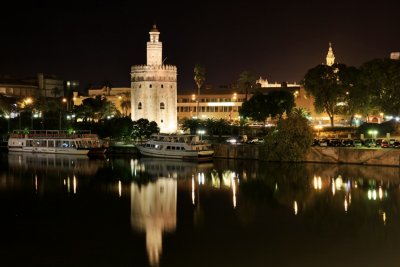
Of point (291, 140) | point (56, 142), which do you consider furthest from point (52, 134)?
point (291, 140)

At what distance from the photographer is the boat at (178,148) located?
5334 centimetres

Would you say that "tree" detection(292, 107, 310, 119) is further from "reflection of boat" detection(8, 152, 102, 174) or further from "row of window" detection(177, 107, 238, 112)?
"reflection of boat" detection(8, 152, 102, 174)

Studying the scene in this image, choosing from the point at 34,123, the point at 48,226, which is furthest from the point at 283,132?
the point at 34,123

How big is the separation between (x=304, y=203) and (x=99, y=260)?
44.5 feet

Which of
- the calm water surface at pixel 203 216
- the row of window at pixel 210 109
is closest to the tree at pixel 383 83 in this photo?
the calm water surface at pixel 203 216

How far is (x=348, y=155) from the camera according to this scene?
47.3 m

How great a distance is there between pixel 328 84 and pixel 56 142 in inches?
1037

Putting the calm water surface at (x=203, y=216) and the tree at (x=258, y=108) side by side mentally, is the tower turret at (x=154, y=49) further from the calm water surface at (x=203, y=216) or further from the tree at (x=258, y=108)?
the calm water surface at (x=203, y=216)

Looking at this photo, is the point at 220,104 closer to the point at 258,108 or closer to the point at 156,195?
the point at 258,108

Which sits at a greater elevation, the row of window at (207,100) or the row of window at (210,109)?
the row of window at (207,100)

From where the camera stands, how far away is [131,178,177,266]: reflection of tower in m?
25.5

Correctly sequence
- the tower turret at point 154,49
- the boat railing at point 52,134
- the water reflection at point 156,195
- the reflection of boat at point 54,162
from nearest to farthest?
the water reflection at point 156,195 < the reflection of boat at point 54,162 < the boat railing at point 52,134 < the tower turret at point 154,49

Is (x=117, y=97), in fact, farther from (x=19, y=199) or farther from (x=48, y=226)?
(x=48, y=226)

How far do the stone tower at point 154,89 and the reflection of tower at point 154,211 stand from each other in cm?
2995
